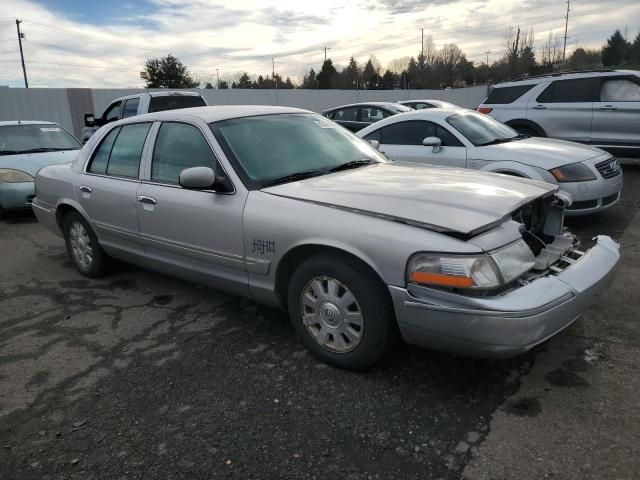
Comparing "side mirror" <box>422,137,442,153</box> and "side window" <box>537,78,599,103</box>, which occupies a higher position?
"side window" <box>537,78,599,103</box>

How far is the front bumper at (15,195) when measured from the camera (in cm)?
772

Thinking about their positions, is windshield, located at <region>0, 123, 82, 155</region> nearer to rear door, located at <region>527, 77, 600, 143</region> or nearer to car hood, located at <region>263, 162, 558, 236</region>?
car hood, located at <region>263, 162, 558, 236</region>

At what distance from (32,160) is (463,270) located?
7937 mm

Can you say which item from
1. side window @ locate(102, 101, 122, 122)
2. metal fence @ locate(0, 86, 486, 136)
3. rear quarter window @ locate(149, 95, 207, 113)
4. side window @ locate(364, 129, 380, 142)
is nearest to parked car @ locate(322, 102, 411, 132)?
rear quarter window @ locate(149, 95, 207, 113)

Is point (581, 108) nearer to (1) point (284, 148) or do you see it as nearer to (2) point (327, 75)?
(1) point (284, 148)

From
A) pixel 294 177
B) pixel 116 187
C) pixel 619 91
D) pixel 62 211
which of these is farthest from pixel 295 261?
pixel 619 91

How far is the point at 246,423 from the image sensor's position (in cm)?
268

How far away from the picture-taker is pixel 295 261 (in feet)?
10.5

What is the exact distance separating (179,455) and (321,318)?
1113 millimetres

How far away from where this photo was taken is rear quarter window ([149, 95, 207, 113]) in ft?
35.4

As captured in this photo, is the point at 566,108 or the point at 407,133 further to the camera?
the point at 566,108

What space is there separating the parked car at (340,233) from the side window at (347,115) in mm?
8172

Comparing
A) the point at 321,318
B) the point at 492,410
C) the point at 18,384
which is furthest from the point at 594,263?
the point at 18,384

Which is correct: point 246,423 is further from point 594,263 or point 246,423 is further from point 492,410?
point 594,263
